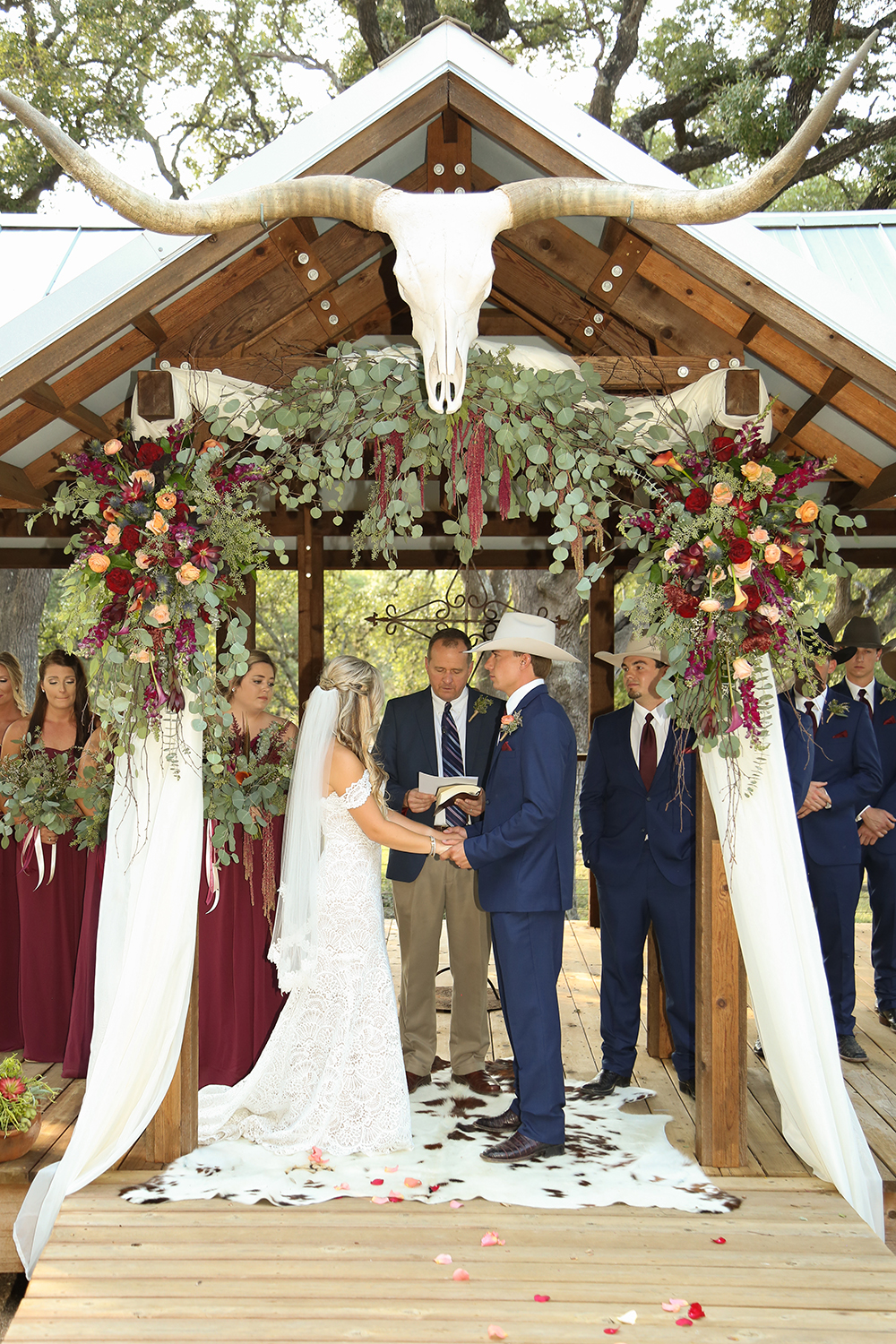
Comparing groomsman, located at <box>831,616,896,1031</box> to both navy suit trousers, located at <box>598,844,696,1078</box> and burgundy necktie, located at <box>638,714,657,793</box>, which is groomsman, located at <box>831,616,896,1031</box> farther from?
navy suit trousers, located at <box>598,844,696,1078</box>

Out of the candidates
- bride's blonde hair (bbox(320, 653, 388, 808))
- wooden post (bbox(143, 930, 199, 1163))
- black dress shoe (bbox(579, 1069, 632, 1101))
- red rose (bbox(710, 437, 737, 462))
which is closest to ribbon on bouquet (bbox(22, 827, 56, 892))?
wooden post (bbox(143, 930, 199, 1163))

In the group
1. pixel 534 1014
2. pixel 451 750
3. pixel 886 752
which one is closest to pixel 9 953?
pixel 451 750

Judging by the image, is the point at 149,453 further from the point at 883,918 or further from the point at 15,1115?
the point at 883,918

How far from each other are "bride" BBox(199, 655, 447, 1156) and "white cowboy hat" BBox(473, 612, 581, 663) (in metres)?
0.47

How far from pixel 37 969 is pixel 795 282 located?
159 inches

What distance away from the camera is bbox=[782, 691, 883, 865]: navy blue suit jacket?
4992 mm

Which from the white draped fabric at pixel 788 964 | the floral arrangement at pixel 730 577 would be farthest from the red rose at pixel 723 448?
the white draped fabric at pixel 788 964

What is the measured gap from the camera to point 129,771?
3711 millimetres

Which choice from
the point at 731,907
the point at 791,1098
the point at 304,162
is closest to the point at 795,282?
the point at 304,162

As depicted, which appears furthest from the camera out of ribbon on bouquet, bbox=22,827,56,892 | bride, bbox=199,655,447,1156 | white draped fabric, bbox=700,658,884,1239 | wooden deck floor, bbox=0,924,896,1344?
ribbon on bouquet, bbox=22,827,56,892

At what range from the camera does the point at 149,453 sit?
11.8 ft

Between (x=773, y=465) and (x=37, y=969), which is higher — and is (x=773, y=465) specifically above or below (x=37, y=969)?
above

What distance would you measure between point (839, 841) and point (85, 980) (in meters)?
3.30

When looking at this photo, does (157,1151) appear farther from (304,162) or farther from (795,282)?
(795,282)
